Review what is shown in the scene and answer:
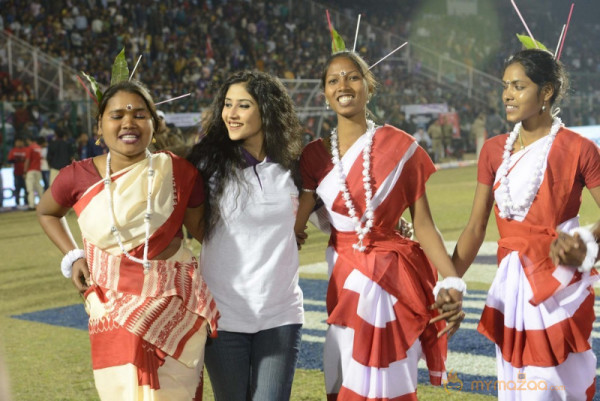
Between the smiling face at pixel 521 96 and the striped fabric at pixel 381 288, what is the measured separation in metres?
0.43

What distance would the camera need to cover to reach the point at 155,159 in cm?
353

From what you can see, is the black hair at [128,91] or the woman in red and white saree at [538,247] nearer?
the black hair at [128,91]

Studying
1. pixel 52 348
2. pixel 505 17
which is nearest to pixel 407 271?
pixel 52 348

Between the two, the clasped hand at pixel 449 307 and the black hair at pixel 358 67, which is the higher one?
the black hair at pixel 358 67

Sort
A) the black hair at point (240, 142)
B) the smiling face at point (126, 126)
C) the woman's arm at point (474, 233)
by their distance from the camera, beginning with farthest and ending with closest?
1. the woman's arm at point (474, 233)
2. the black hair at point (240, 142)
3. the smiling face at point (126, 126)

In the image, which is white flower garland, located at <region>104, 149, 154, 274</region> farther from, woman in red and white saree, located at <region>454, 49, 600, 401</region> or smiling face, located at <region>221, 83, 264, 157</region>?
woman in red and white saree, located at <region>454, 49, 600, 401</region>

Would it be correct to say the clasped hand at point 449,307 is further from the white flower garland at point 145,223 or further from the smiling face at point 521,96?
the white flower garland at point 145,223

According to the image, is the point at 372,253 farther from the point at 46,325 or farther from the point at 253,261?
the point at 46,325

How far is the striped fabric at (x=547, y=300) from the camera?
367 cm

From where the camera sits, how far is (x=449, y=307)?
353 centimetres

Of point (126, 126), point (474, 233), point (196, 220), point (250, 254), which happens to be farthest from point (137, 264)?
point (474, 233)

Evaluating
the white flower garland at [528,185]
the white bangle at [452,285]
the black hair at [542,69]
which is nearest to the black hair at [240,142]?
the white bangle at [452,285]

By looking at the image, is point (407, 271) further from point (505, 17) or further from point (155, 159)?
point (505, 17)

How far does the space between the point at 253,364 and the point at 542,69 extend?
1.76 metres
